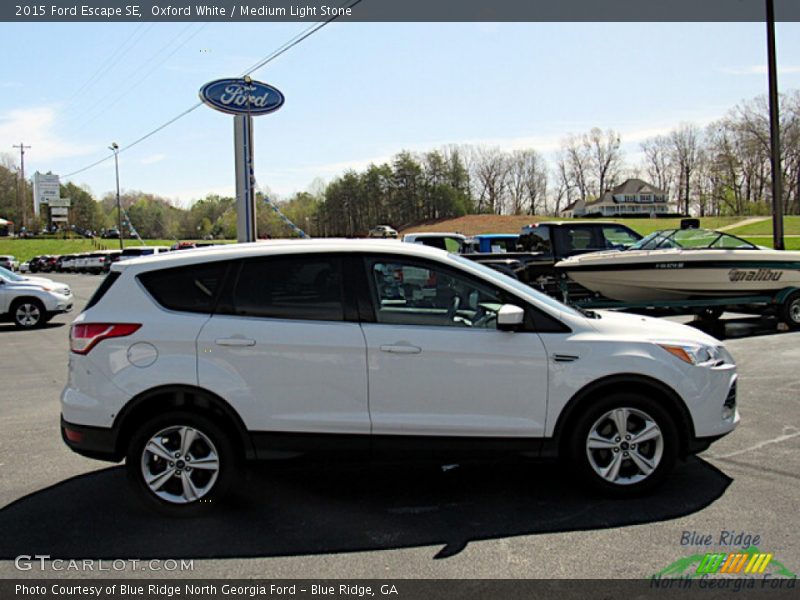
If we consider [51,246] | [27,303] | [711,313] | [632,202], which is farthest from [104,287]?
[632,202]

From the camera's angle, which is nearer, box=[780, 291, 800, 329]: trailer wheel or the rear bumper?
the rear bumper

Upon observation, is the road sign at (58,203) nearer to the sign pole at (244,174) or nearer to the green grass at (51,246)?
the green grass at (51,246)

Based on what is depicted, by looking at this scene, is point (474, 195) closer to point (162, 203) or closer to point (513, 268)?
point (162, 203)

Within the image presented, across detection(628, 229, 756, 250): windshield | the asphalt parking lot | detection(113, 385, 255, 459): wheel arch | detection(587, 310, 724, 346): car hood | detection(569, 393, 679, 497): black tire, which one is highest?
detection(628, 229, 756, 250): windshield

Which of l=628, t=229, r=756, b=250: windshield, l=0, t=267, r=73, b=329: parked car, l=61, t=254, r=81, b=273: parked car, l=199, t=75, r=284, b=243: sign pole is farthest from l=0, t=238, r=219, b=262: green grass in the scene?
l=628, t=229, r=756, b=250: windshield

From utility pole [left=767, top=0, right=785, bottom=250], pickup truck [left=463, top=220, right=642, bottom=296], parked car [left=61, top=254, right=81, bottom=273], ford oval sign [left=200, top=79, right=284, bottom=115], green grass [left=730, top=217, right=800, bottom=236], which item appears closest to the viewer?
pickup truck [left=463, top=220, right=642, bottom=296]

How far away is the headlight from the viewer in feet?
14.8

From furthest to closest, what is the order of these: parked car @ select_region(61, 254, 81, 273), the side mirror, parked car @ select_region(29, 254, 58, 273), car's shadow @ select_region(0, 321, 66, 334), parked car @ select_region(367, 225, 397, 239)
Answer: parked car @ select_region(29, 254, 58, 273), parked car @ select_region(61, 254, 81, 273), parked car @ select_region(367, 225, 397, 239), car's shadow @ select_region(0, 321, 66, 334), the side mirror

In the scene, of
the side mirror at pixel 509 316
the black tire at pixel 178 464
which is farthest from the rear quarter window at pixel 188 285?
the side mirror at pixel 509 316

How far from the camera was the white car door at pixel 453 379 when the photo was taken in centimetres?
430

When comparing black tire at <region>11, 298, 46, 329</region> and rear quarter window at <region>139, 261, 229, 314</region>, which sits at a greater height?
rear quarter window at <region>139, 261, 229, 314</region>

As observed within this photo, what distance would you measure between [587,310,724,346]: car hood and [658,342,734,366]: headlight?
0.05m

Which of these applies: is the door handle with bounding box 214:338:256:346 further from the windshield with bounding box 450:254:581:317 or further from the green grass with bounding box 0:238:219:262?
the green grass with bounding box 0:238:219:262

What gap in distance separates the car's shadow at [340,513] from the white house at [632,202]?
108729 millimetres
